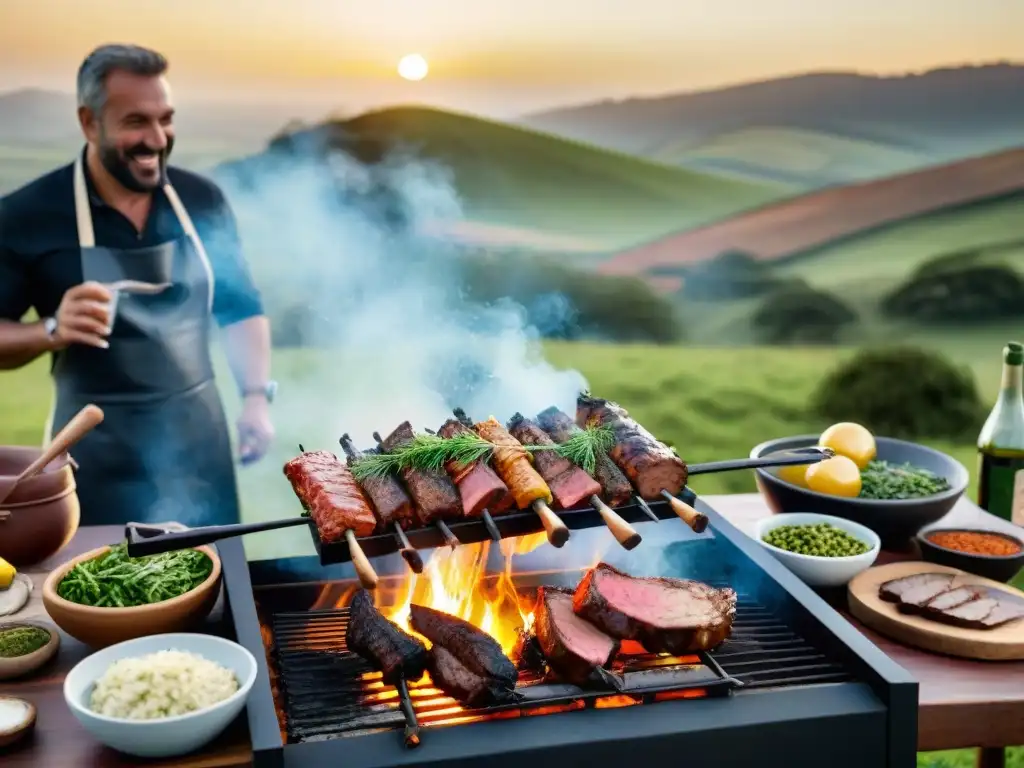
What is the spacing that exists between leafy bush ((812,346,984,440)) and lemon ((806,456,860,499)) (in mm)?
6662

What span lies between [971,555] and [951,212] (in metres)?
7.54

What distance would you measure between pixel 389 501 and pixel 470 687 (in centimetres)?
51

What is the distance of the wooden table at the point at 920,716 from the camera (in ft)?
6.41

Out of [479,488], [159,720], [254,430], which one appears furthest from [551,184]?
[159,720]

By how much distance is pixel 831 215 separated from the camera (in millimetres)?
9328

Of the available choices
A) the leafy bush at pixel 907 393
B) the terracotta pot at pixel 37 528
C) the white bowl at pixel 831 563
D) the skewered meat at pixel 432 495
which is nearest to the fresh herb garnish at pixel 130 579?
the terracotta pot at pixel 37 528

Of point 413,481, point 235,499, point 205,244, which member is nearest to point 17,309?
point 205,244

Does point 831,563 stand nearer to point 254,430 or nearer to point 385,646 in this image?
point 385,646

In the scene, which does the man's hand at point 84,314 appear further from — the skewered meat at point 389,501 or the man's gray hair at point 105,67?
the skewered meat at point 389,501

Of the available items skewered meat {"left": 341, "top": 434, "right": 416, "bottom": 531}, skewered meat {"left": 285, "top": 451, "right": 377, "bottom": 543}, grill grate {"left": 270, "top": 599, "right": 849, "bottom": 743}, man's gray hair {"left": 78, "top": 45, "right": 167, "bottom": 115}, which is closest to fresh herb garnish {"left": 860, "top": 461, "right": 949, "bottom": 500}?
grill grate {"left": 270, "top": 599, "right": 849, "bottom": 743}

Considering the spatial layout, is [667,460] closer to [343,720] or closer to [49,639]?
[343,720]

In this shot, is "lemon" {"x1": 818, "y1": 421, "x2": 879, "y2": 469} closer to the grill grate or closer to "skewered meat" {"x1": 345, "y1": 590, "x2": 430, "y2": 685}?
the grill grate

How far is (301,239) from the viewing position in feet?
27.6

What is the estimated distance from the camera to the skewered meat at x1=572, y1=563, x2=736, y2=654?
7.50 ft
